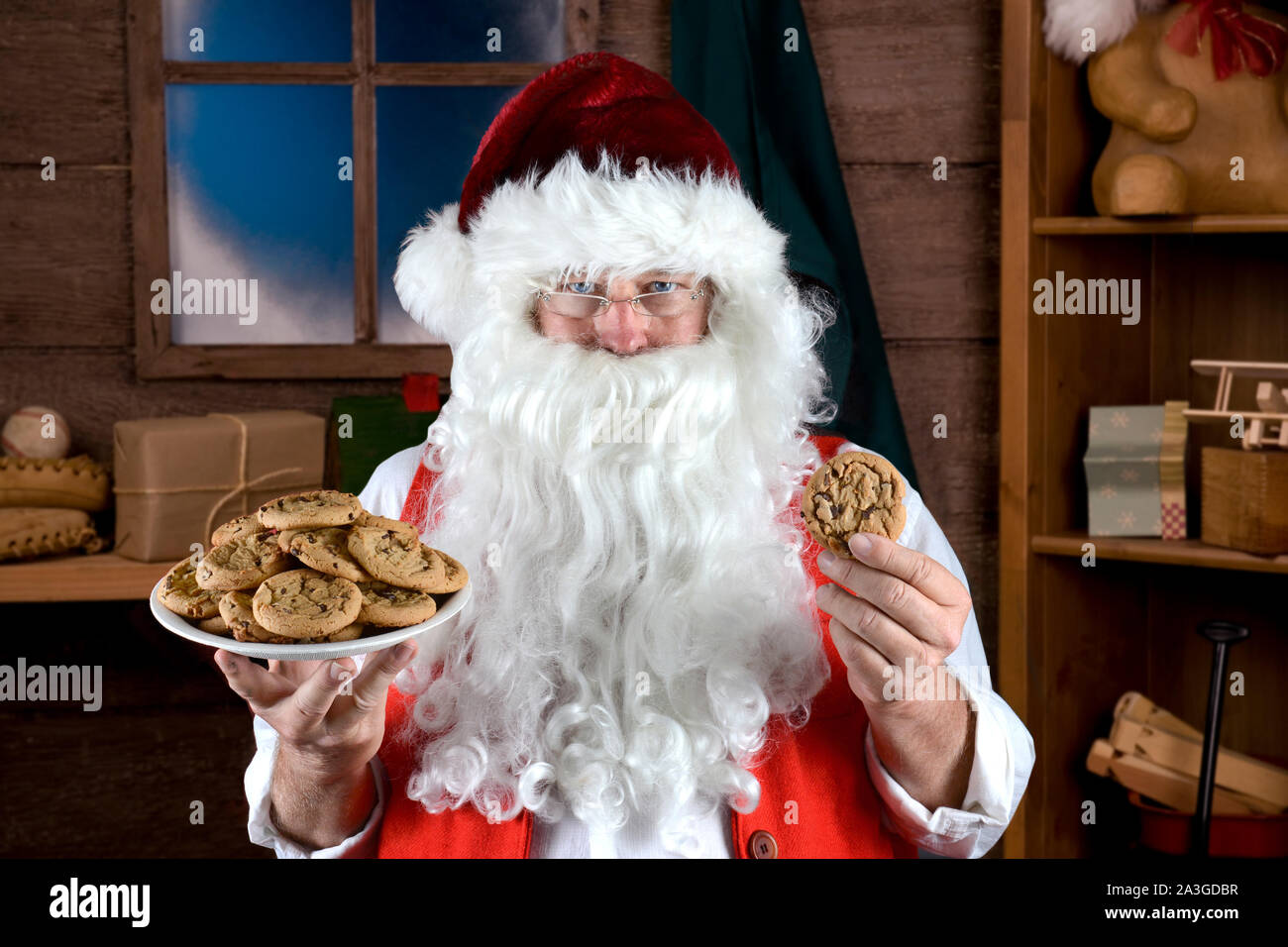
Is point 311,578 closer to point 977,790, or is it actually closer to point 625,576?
point 625,576

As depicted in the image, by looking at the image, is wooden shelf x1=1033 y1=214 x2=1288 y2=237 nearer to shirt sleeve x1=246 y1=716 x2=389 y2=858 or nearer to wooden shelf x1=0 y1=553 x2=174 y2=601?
shirt sleeve x1=246 y1=716 x2=389 y2=858

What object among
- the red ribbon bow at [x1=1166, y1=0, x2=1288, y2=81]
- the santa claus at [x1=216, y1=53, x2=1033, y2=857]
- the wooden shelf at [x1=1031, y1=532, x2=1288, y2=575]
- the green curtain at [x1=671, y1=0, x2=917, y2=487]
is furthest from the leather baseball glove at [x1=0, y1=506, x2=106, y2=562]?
the red ribbon bow at [x1=1166, y1=0, x2=1288, y2=81]

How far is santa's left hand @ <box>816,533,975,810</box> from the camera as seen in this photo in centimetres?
Result: 80

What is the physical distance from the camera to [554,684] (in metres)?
1.00

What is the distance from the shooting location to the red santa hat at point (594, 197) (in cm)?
103

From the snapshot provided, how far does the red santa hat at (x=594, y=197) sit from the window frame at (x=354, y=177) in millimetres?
564

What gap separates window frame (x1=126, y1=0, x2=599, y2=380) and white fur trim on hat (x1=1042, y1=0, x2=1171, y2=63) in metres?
0.65

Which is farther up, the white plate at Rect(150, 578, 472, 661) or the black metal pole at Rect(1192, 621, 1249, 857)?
the white plate at Rect(150, 578, 472, 661)

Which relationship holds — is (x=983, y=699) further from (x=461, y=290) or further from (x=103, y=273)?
(x=103, y=273)

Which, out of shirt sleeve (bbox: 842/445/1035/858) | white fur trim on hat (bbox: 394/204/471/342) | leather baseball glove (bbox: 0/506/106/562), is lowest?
shirt sleeve (bbox: 842/445/1035/858)

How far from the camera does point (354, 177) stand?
168 cm

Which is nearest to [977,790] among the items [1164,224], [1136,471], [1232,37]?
[1136,471]

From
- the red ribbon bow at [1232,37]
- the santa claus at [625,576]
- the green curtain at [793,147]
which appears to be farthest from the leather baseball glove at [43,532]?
the red ribbon bow at [1232,37]
